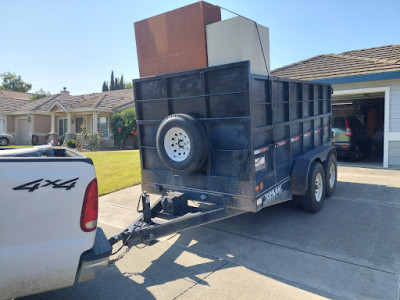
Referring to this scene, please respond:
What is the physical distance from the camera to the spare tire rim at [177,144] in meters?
4.18

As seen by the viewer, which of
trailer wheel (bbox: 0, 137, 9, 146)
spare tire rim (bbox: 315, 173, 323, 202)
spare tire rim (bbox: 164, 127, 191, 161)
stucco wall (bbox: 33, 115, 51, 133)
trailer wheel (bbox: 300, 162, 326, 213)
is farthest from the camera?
stucco wall (bbox: 33, 115, 51, 133)

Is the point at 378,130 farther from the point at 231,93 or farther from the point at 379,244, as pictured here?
the point at 231,93

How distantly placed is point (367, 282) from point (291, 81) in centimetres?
325

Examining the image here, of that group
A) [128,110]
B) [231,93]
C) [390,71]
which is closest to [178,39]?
[231,93]

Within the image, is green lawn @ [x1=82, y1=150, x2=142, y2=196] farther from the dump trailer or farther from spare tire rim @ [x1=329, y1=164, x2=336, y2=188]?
spare tire rim @ [x1=329, y1=164, x2=336, y2=188]

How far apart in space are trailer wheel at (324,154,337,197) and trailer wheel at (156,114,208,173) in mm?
3425

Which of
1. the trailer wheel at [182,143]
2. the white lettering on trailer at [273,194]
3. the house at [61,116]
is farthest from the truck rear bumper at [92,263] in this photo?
the house at [61,116]

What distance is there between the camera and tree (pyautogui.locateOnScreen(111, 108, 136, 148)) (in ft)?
69.3

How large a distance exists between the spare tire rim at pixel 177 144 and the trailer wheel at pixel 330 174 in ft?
11.8

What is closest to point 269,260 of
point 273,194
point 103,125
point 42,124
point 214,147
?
point 273,194

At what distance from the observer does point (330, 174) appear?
6.67 m

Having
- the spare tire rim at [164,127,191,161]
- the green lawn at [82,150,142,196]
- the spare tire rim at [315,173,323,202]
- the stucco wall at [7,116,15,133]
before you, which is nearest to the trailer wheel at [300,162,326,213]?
the spare tire rim at [315,173,323,202]

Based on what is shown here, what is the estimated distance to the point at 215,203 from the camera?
4305 mm

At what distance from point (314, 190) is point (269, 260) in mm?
2026
